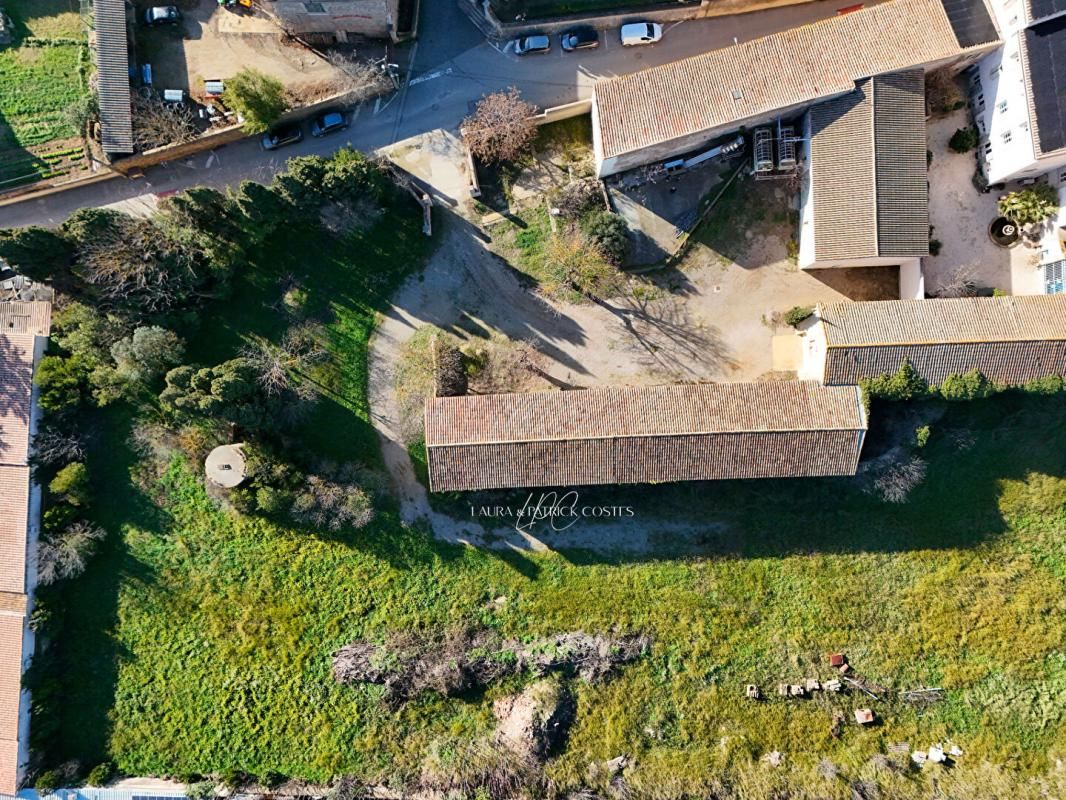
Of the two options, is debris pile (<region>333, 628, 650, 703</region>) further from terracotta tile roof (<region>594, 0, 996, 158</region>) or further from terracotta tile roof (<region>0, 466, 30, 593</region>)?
terracotta tile roof (<region>594, 0, 996, 158</region>)

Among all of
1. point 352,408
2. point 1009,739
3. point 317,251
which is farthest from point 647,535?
point 317,251

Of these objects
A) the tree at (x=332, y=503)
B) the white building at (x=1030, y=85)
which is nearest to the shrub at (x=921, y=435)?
the white building at (x=1030, y=85)

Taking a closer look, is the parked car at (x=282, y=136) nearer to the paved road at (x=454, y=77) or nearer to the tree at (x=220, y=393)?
the paved road at (x=454, y=77)

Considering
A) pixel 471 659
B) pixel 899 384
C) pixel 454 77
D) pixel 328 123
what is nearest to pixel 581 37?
pixel 454 77

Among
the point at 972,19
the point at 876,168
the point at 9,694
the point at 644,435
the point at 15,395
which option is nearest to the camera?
the point at 876,168

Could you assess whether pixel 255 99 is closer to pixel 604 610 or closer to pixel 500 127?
pixel 500 127

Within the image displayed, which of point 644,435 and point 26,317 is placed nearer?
point 644,435

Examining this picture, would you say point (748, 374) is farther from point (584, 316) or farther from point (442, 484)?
point (442, 484)
